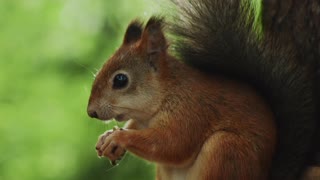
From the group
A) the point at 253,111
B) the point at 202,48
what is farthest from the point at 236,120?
the point at 202,48

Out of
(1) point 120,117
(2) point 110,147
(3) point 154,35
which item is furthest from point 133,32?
(2) point 110,147

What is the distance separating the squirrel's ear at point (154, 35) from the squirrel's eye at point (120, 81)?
0.15 meters

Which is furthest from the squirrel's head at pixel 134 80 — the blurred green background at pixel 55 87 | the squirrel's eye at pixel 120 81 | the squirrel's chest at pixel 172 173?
the blurred green background at pixel 55 87

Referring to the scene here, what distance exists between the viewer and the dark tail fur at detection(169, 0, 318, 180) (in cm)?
299

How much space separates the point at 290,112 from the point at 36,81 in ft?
9.06

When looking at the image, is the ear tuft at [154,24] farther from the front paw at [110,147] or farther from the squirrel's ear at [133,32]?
the front paw at [110,147]

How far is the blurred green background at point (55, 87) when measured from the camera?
5234 mm

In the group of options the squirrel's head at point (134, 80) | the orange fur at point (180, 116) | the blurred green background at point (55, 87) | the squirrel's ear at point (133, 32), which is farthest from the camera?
the blurred green background at point (55, 87)

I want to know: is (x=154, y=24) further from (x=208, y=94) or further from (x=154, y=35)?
(x=208, y=94)

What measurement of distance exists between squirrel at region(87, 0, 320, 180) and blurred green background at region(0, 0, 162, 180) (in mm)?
2169

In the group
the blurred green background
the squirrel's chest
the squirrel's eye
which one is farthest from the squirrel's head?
the blurred green background

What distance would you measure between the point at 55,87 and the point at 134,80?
245 centimetres

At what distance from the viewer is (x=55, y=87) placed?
539 cm

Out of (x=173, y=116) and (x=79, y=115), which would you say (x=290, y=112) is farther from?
(x=79, y=115)
